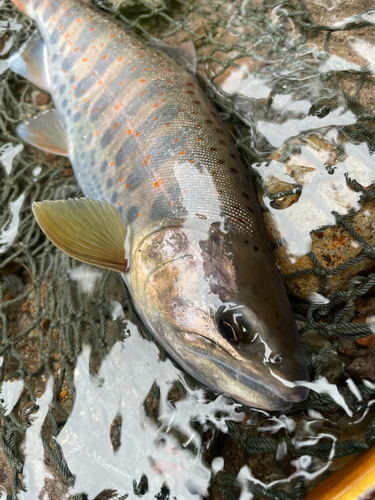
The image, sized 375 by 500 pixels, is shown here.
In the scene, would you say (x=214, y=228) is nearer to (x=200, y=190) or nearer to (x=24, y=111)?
(x=200, y=190)

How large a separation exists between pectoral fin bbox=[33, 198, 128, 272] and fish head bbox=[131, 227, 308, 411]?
33cm

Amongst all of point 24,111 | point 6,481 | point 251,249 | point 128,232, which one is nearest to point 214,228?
point 251,249

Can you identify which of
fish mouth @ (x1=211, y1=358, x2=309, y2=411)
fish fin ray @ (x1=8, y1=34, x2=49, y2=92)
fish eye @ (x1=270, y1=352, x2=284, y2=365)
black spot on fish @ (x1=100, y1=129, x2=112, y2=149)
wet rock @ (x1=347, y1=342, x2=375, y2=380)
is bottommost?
wet rock @ (x1=347, y1=342, x2=375, y2=380)

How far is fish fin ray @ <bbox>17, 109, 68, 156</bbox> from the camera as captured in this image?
2797mm

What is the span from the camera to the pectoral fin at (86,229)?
6.83ft

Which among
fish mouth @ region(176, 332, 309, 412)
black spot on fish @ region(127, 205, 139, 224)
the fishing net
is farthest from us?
black spot on fish @ region(127, 205, 139, 224)

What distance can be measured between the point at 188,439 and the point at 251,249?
1.09 meters

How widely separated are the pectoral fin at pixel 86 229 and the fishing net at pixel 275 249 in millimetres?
401

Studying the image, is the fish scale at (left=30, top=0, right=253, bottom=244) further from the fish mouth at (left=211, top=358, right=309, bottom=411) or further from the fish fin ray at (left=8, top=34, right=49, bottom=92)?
the fish mouth at (left=211, top=358, right=309, bottom=411)

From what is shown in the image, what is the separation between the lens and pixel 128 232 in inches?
84.2

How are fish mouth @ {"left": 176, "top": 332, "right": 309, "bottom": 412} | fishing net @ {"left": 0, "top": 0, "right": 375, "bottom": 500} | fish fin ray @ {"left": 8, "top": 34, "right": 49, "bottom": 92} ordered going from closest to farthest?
fish mouth @ {"left": 176, "top": 332, "right": 309, "bottom": 412}, fishing net @ {"left": 0, "top": 0, "right": 375, "bottom": 500}, fish fin ray @ {"left": 8, "top": 34, "right": 49, "bottom": 92}

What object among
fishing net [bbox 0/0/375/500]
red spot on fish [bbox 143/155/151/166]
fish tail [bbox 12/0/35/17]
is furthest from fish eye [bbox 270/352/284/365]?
fish tail [bbox 12/0/35/17]

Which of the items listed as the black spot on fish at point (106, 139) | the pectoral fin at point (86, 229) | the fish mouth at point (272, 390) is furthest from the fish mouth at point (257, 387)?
the black spot on fish at point (106, 139)

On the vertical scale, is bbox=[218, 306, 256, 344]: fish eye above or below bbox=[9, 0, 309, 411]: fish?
below
